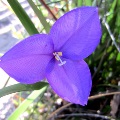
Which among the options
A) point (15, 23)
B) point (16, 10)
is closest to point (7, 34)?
point (15, 23)

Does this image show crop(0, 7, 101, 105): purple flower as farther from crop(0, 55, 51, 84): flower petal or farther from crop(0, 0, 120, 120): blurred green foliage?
crop(0, 0, 120, 120): blurred green foliage

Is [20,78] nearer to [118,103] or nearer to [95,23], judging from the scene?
[95,23]

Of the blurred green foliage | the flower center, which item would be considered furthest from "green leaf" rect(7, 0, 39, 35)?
the blurred green foliage

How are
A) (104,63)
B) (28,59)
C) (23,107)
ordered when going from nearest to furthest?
(28,59) → (23,107) → (104,63)

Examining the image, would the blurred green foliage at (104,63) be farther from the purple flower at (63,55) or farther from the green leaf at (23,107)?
the purple flower at (63,55)

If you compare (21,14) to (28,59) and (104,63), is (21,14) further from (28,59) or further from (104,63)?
(104,63)

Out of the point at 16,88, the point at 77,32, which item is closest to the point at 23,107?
the point at 16,88

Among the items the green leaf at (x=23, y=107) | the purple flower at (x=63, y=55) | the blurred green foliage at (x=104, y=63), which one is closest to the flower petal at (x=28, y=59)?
the purple flower at (x=63, y=55)
